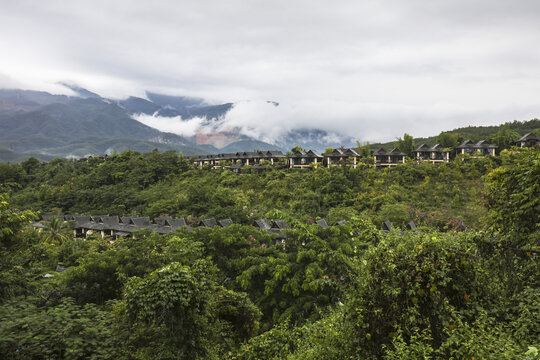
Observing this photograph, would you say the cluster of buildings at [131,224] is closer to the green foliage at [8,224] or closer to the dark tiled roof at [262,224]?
the dark tiled roof at [262,224]

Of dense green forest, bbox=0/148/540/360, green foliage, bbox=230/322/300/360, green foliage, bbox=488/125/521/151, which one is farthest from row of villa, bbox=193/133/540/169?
green foliage, bbox=230/322/300/360

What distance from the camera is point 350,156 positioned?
50781mm

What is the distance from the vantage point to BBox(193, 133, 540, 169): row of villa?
43656 millimetres

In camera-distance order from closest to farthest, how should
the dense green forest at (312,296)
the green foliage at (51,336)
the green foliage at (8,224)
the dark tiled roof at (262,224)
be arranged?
the dense green forest at (312,296) → the green foliage at (51,336) → the green foliage at (8,224) → the dark tiled roof at (262,224)

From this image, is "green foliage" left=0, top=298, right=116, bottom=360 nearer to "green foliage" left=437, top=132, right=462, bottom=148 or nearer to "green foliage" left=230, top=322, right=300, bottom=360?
"green foliage" left=230, top=322, right=300, bottom=360

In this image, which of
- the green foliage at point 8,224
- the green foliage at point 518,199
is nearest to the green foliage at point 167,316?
the green foliage at point 8,224

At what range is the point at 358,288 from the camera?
19.4 feet

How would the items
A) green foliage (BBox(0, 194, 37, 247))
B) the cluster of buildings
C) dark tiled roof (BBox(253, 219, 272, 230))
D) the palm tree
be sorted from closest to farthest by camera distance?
green foliage (BBox(0, 194, 37, 247))
the palm tree
the cluster of buildings
dark tiled roof (BBox(253, 219, 272, 230))

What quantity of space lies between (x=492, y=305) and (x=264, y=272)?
9.52 meters

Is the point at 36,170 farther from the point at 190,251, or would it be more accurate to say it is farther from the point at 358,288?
the point at 358,288

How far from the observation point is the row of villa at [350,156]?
43.7 metres

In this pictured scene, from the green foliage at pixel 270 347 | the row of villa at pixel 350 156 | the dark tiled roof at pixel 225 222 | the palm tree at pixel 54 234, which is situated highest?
the row of villa at pixel 350 156

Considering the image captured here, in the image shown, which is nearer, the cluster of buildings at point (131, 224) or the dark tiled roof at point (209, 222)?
the cluster of buildings at point (131, 224)

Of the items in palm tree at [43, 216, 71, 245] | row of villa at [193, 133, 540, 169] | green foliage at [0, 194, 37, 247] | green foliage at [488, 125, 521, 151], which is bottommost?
palm tree at [43, 216, 71, 245]
